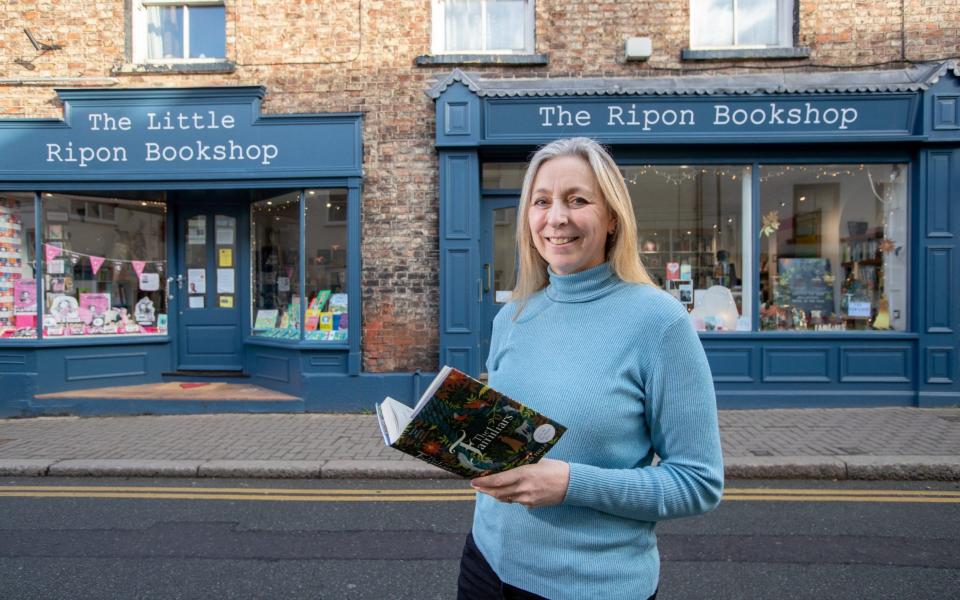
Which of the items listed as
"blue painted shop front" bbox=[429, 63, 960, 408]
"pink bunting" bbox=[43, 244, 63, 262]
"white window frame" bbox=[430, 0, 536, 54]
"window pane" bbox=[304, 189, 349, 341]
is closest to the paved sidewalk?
"blue painted shop front" bbox=[429, 63, 960, 408]

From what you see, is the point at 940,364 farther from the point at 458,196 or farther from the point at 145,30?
the point at 145,30

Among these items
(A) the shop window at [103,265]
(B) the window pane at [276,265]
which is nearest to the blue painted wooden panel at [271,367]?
(B) the window pane at [276,265]

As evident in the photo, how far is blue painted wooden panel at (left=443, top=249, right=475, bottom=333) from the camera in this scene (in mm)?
8227

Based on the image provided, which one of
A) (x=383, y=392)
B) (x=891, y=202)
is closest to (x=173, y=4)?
(x=383, y=392)

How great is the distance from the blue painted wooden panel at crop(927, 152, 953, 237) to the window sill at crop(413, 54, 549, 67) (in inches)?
204

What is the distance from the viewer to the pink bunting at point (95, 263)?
9.12 metres

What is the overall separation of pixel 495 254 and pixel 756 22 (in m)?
4.80

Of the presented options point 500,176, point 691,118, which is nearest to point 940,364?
point 691,118

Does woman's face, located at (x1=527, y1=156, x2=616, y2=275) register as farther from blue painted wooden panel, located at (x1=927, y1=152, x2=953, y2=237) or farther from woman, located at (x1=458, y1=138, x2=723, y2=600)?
blue painted wooden panel, located at (x1=927, y1=152, x2=953, y2=237)

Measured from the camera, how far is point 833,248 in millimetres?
8805

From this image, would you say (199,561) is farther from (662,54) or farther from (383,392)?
(662,54)

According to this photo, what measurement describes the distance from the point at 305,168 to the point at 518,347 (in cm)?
732

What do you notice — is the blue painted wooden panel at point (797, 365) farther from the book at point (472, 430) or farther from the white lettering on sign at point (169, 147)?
the book at point (472, 430)

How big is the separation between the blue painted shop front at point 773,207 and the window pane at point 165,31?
3.85 metres
